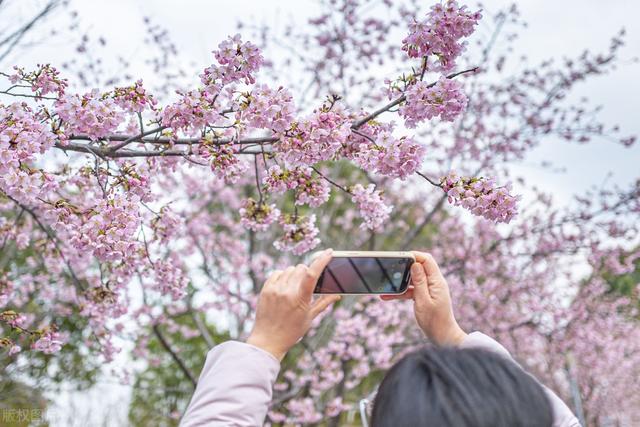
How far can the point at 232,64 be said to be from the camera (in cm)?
257

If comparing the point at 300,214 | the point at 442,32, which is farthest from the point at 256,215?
the point at 300,214

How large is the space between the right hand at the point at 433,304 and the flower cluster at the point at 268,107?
1.31m

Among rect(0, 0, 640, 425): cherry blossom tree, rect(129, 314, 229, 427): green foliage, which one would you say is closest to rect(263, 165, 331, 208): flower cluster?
rect(0, 0, 640, 425): cherry blossom tree

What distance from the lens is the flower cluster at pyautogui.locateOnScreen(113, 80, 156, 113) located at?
264cm

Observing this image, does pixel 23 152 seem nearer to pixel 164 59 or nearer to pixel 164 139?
pixel 164 139

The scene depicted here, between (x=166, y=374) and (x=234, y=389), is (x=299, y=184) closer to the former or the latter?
(x=234, y=389)

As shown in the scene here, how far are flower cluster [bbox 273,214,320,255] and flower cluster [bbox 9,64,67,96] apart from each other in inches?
50.1

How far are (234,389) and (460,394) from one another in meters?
0.36

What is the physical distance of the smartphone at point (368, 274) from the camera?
1.44 m

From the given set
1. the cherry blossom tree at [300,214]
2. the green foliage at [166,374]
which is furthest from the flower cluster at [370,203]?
the green foliage at [166,374]

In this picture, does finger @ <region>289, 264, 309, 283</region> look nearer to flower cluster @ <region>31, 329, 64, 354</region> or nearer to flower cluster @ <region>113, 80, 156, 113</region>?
flower cluster @ <region>113, 80, 156, 113</region>

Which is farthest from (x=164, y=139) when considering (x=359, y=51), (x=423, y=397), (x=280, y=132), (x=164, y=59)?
(x=164, y=59)

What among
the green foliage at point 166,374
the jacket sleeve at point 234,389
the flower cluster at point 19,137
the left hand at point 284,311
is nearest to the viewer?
the jacket sleeve at point 234,389

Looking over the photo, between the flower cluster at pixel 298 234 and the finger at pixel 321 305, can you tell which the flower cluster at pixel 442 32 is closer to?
the flower cluster at pixel 298 234
